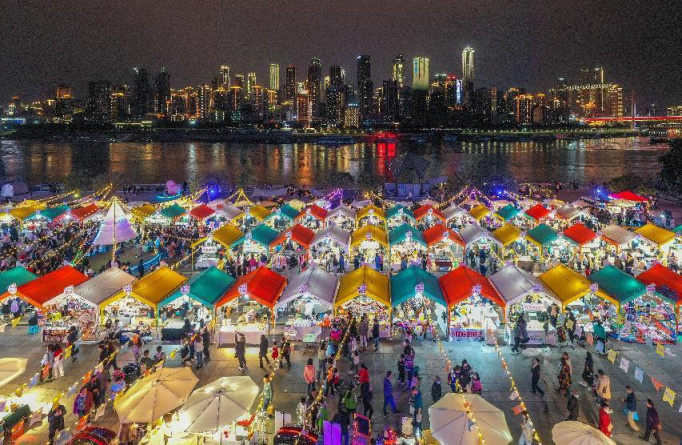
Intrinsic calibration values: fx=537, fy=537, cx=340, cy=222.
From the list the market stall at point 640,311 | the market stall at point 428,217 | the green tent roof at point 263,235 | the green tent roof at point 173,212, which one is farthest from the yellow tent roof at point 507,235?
the green tent roof at point 173,212

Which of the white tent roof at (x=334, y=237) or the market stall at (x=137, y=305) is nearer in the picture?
the market stall at (x=137, y=305)

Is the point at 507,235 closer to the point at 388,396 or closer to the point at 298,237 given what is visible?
the point at 298,237

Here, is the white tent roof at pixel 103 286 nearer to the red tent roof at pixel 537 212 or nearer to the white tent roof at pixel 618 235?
the white tent roof at pixel 618 235

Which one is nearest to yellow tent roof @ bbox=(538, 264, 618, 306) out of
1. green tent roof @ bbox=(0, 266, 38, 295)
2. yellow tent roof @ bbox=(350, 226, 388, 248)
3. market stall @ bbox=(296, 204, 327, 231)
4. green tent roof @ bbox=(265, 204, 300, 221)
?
yellow tent roof @ bbox=(350, 226, 388, 248)

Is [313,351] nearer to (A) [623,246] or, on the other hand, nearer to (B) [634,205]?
(A) [623,246]

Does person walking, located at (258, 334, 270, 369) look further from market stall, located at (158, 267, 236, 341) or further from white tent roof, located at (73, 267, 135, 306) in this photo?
white tent roof, located at (73, 267, 135, 306)

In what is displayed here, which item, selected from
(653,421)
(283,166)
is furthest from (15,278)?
(283,166)
